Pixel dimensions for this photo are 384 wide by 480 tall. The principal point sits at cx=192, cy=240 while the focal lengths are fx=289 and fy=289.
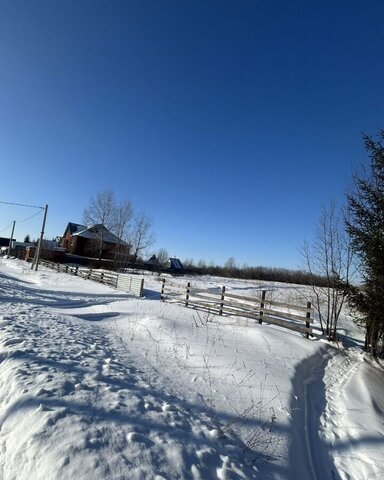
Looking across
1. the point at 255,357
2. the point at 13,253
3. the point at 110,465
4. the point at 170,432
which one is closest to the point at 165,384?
the point at 170,432

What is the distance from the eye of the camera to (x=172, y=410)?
3.69 metres

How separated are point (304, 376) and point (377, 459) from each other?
287cm

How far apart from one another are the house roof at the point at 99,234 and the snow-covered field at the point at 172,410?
3588 cm

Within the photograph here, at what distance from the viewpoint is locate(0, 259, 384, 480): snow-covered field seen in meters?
2.70

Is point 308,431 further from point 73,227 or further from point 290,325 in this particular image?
point 73,227

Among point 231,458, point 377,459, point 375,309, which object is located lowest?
point 377,459

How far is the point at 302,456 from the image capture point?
3631mm

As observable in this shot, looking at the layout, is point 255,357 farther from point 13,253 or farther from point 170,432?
point 13,253

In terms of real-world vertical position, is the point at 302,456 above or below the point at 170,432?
below

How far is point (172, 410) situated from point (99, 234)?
41.0 m

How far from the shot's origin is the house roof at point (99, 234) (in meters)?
42.4

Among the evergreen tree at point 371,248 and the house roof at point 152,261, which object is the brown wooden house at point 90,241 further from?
the evergreen tree at point 371,248

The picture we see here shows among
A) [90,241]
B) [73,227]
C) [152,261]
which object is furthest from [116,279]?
[152,261]

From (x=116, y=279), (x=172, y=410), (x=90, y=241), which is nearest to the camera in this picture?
(x=172, y=410)
